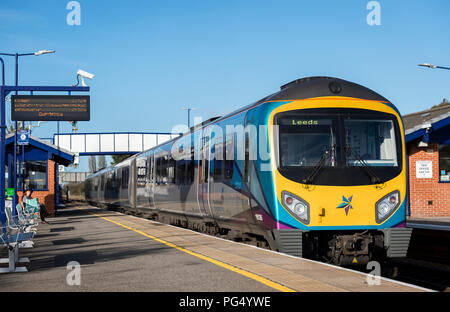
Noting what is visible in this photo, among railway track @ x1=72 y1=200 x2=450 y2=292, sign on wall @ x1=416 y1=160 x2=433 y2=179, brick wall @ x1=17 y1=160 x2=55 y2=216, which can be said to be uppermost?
sign on wall @ x1=416 y1=160 x2=433 y2=179

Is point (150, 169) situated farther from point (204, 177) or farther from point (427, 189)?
point (427, 189)

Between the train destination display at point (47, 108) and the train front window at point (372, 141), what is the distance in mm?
15987

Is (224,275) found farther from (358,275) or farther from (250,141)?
(250,141)

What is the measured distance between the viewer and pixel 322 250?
33.8ft

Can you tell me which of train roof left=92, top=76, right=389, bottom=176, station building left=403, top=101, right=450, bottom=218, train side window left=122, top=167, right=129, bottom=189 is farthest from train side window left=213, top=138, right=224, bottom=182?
train side window left=122, top=167, right=129, bottom=189

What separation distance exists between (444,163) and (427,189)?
4.43ft

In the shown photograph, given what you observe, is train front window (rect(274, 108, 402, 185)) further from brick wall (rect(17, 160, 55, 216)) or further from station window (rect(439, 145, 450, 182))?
brick wall (rect(17, 160, 55, 216))

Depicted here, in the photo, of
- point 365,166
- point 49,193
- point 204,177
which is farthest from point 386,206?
point 49,193

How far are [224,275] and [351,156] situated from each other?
3.46 m

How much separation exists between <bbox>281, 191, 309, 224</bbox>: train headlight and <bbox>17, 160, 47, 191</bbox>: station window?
24.5 meters

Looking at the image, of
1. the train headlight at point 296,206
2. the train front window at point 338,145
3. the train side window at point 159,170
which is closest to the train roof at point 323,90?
the train front window at point 338,145

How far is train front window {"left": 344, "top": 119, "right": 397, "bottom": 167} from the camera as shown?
33.9ft
